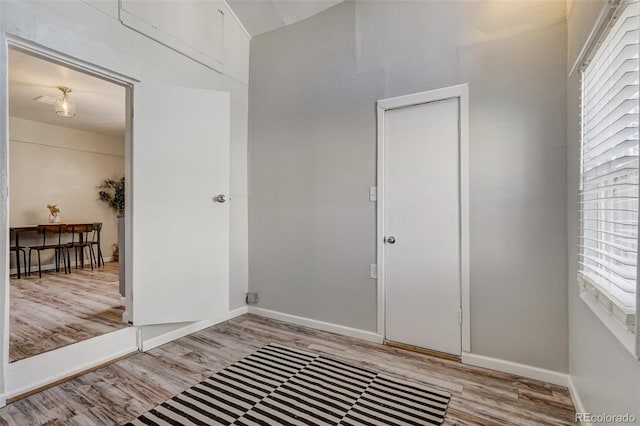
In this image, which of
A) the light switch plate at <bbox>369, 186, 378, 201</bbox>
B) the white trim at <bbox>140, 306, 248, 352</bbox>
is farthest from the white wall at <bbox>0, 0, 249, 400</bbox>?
the light switch plate at <bbox>369, 186, 378, 201</bbox>

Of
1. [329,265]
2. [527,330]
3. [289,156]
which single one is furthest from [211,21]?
[527,330]

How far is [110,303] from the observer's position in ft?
11.2

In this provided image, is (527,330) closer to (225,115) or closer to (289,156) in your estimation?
(289,156)

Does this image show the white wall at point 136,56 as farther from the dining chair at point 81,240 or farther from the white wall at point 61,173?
the white wall at point 61,173

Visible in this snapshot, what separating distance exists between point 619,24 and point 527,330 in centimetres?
179

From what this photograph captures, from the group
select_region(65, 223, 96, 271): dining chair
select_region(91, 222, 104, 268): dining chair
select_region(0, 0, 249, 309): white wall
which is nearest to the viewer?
select_region(0, 0, 249, 309): white wall

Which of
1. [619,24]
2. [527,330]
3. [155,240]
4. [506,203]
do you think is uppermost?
[619,24]

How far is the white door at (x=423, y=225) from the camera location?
2.34 meters

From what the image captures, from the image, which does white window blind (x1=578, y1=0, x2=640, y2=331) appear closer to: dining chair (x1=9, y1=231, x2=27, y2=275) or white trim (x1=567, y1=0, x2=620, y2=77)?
white trim (x1=567, y1=0, x2=620, y2=77)

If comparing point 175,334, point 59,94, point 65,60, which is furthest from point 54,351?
point 59,94

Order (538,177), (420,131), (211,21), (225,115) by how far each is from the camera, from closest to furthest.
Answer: (538,177)
(420,131)
(225,115)
(211,21)

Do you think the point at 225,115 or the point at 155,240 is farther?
the point at 225,115

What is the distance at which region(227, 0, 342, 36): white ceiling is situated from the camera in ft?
9.63

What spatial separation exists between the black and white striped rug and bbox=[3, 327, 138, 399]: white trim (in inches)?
32.4
